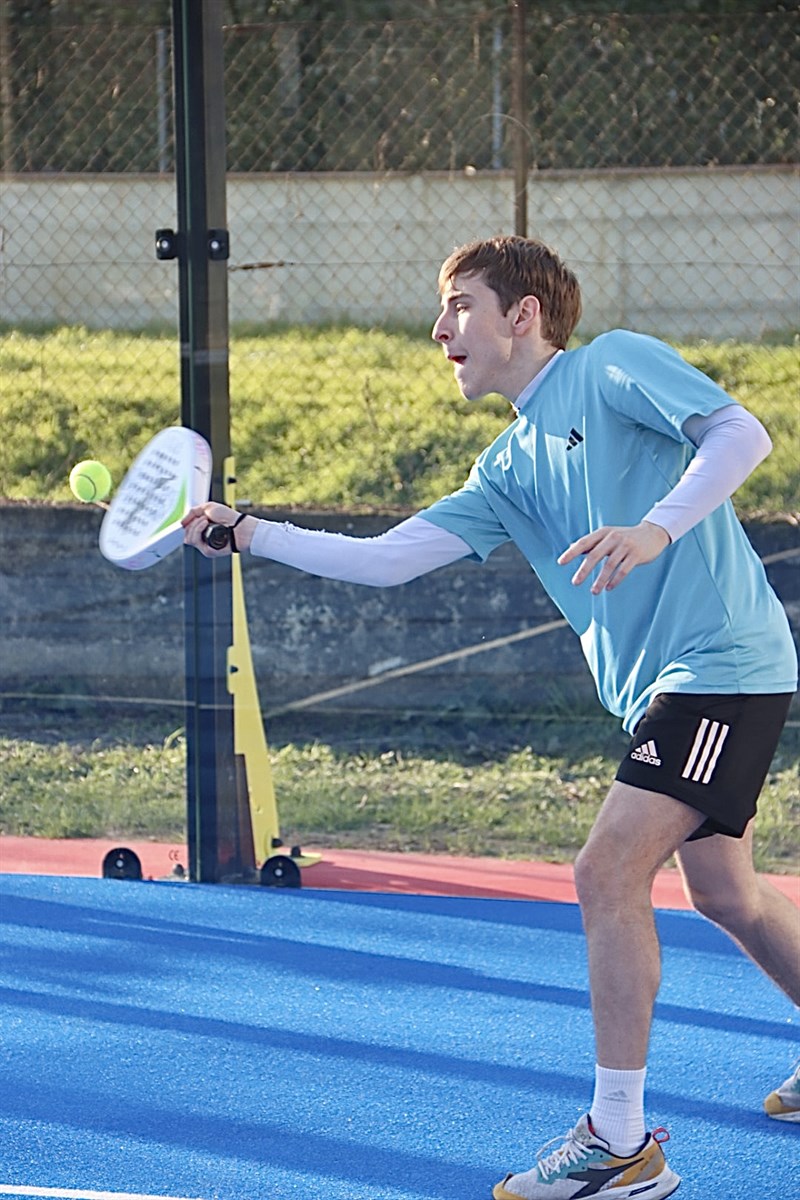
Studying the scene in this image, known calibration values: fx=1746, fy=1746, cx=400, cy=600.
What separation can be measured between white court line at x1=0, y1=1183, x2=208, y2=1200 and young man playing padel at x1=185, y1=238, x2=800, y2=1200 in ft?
1.96

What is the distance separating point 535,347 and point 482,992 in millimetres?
1706

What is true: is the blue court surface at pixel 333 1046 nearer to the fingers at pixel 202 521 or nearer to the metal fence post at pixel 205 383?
the metal fence post at pixel 205 383

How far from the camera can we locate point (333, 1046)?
3.75 metres

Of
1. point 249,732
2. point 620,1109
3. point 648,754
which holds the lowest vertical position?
point 620,1109

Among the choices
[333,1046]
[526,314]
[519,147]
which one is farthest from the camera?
[519,147]

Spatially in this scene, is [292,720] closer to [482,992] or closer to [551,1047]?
[482,992]

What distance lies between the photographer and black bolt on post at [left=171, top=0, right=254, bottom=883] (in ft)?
15.9

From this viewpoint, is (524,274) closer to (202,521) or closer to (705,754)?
(202,521)

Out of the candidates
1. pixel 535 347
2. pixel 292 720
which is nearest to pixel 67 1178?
pixel 535 347

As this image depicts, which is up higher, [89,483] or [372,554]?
[89,483]

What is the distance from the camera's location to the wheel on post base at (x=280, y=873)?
504cm

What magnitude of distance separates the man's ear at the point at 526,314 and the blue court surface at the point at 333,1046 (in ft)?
4.91

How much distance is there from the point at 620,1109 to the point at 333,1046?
1.01 metres

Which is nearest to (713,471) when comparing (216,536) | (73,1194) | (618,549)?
(618,549)
